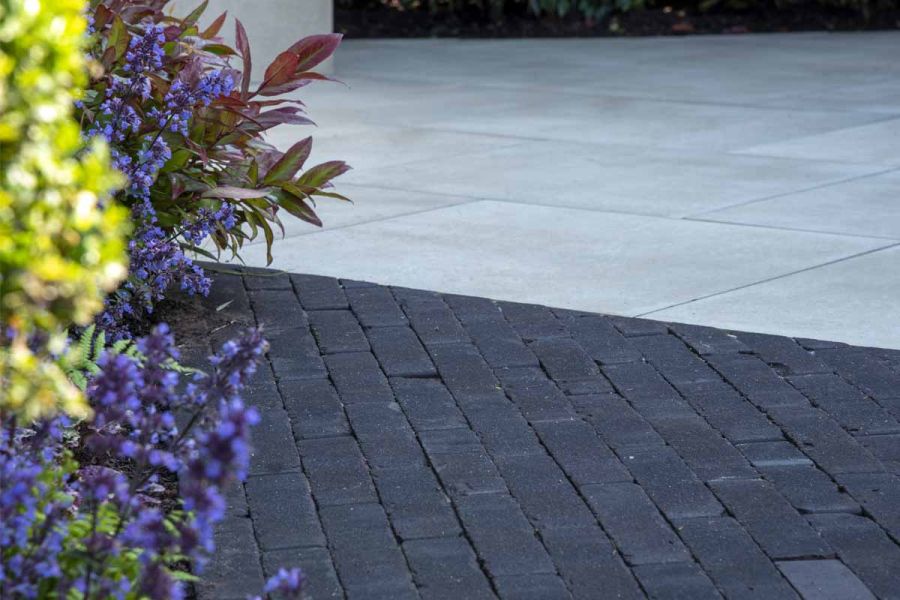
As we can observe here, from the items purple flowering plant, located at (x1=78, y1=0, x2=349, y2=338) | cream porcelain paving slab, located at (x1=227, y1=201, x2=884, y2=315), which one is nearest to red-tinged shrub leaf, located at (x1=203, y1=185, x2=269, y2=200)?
purple flowering plant, located at (x1=78, y1=0, x2=349, y2=338)

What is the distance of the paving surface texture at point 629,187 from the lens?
5363mm

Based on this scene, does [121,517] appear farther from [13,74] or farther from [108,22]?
[108,22]

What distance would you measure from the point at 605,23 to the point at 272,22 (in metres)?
5.13

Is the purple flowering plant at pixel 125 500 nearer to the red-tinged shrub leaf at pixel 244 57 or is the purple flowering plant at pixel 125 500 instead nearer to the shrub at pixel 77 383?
the shrub at pixel 77 383

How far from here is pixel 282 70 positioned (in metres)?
4.73

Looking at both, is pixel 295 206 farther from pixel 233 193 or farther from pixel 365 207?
pixel 365 207

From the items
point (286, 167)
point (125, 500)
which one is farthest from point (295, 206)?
point (125, 500)

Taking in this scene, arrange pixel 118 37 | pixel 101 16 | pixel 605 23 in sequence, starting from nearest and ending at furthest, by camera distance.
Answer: pixel 118 37 → pixel 101 16 → pixel 605 23

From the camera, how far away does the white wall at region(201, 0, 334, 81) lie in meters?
11.1

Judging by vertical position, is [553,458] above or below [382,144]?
above

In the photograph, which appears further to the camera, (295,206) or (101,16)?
(295,206)

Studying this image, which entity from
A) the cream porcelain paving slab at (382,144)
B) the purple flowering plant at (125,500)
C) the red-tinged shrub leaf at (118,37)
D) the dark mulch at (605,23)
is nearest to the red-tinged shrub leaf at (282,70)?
the red-tinged shrub leaf at (118,37)

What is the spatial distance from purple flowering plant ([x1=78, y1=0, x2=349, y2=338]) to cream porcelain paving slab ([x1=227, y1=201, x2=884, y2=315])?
80 cm

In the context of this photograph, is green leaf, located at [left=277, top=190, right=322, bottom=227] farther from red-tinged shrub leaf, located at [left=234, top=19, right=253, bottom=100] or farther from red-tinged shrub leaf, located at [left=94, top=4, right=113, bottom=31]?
red-tinged shrub leaf, located at [left=94, top=4, right=113, bottom=31]
